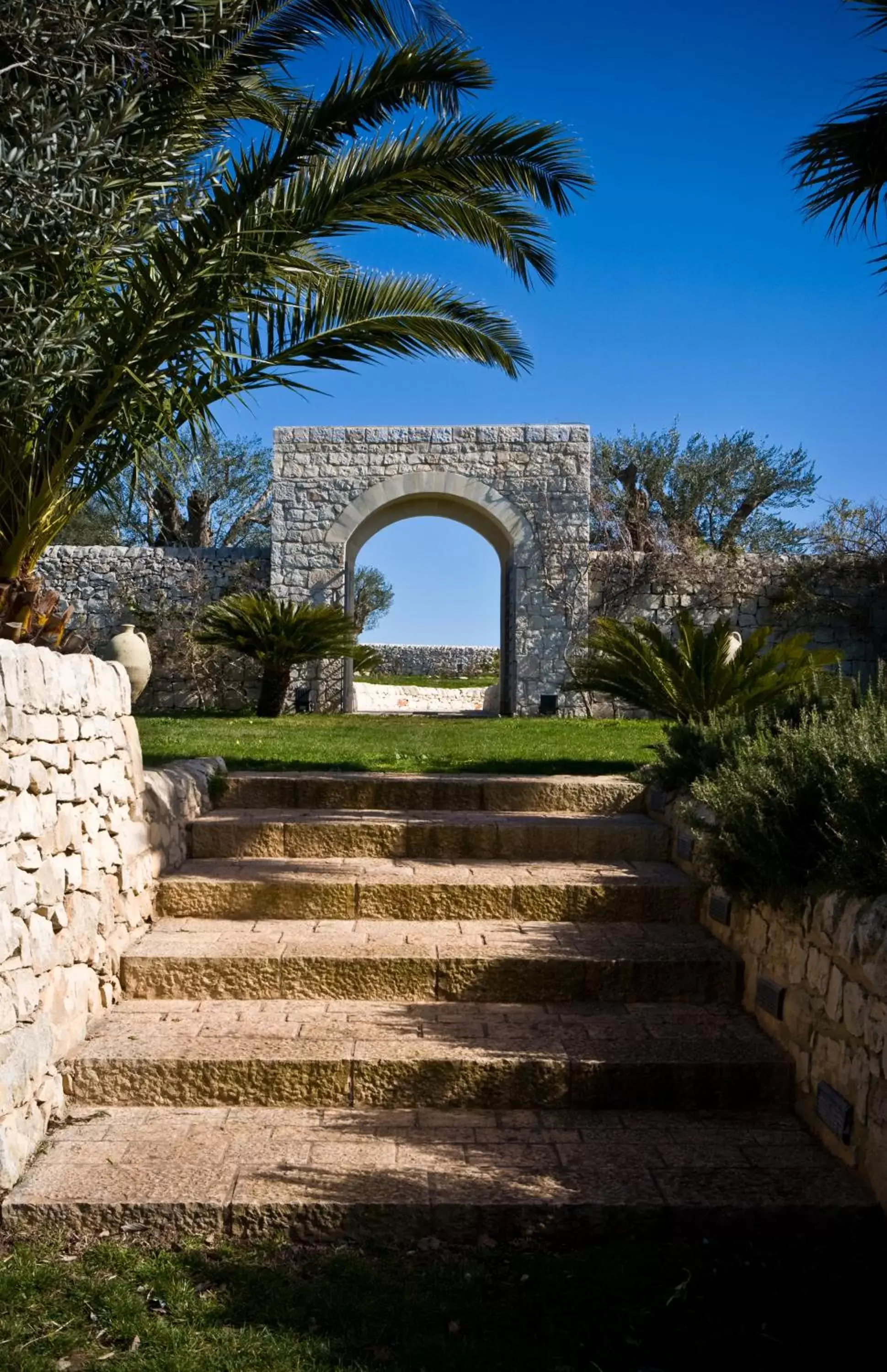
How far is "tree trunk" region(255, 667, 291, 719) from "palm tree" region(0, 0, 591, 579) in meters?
5.94

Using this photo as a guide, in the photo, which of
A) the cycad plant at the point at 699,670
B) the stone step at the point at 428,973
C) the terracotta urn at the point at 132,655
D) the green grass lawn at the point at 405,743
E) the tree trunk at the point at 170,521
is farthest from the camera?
the tree trunk at the point at 170,521

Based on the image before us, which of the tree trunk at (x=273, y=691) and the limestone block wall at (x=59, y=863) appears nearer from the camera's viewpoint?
the limestone block wall at (x=59, y=863)

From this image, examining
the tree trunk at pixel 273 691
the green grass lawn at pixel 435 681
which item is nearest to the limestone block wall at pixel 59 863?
the tree trunk at pixel 273 691

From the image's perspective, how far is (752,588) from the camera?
13539 millimetres

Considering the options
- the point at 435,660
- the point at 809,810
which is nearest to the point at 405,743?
the point at 809,810

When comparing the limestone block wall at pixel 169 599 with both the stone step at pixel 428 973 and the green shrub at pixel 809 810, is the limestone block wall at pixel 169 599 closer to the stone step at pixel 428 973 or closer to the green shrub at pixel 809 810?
the stone step at pixel 428 973

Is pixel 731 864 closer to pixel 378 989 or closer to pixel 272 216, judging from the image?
pixel 378 989

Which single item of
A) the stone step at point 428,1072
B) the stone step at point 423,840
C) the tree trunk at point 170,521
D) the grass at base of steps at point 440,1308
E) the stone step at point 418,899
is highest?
the tree trunk at point 170,521

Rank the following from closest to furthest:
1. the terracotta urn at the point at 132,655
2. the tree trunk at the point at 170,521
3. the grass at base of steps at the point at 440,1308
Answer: the grass at base of steps at the point at 440,1308 → the terracotta urn at the point at 132,655 → the tree trunk at the point at 170,521

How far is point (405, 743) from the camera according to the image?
8.29 m

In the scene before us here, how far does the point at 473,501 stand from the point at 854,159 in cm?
818

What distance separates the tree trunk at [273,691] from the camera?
36.8ft

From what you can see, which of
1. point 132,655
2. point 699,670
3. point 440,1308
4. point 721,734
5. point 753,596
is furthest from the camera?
point 753,596

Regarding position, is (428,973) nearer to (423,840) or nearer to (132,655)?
(423,840)
